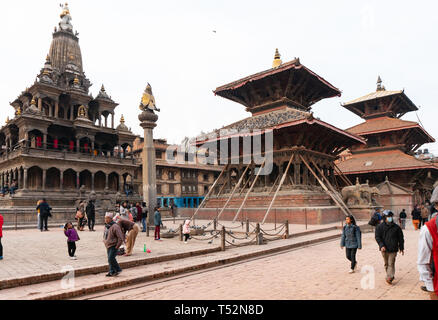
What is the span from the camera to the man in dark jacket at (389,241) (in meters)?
6.57

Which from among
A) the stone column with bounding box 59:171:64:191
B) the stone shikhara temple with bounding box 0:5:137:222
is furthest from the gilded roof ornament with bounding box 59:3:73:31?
the stone column with bounding box 59:171:64:191

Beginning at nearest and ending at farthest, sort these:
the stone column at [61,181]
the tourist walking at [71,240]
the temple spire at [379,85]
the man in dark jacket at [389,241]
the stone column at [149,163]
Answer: the man in dark jacket at [389,241] < the tourist walking at [71,240] < the stone column at [149,163] < the stone column at [61,181] < the temple spire at [379,85]

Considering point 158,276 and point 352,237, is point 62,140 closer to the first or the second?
point 158,276

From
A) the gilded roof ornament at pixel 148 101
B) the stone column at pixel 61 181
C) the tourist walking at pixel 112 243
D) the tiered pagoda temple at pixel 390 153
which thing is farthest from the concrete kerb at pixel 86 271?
the stone column at pixel 61 181

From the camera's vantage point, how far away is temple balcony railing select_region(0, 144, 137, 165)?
33219 mm

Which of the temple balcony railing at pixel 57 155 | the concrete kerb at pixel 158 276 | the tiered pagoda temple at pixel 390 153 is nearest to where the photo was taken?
the concrete kerb at pixel 158 276

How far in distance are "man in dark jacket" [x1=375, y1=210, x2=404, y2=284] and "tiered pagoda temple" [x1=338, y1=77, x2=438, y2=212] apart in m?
26.2

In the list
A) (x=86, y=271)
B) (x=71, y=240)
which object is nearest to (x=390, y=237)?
(x=86, y=271)

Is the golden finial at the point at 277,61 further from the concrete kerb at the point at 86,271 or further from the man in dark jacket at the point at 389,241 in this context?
the man in dark jacket at the point at 389,241

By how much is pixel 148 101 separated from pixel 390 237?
514 inches

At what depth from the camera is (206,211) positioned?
25.4m

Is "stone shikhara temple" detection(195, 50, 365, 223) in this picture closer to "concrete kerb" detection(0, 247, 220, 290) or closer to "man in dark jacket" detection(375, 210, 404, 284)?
"concrete kerb" detection(0, 247, 220, 290)

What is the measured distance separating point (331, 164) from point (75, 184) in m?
29.0
